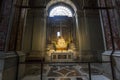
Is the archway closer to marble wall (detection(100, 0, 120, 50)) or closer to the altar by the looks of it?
the altar

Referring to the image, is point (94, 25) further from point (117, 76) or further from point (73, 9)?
point (117, 76)

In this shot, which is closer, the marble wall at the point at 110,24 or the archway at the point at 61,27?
the marble wall at the point at 110,24

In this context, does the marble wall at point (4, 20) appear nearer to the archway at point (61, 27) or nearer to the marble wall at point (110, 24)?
the marble wall at point (110, 24)

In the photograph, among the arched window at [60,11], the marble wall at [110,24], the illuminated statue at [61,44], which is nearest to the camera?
the marble wall at [110,24]

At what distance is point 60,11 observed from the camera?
1451 cm

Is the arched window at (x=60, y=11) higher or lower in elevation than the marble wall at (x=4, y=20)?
higher

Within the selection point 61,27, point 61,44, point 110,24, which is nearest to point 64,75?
point 110,24

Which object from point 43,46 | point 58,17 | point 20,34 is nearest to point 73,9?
point 58,17

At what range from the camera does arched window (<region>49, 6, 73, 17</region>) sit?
46.1ft

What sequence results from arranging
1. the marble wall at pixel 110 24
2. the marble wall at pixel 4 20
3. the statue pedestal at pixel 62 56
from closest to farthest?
1. the marble wall at pixel 4 20
2. the marble wall at pixel 110 24
3. the statue pedestal at pixel 62 56

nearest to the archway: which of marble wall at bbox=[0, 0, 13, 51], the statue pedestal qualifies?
the statue pedestal

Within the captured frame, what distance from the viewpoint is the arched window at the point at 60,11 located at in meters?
14.1

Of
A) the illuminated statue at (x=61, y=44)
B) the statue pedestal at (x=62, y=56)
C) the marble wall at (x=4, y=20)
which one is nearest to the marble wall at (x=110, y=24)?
the marble wall at (x=4, y=20)

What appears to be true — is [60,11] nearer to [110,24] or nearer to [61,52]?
[61,52]
